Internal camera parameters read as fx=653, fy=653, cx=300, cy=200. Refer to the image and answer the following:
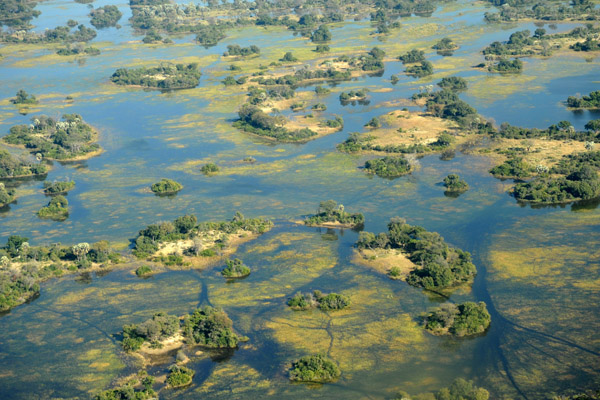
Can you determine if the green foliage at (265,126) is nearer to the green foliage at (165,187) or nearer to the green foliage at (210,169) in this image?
the green foliage at (210,169)

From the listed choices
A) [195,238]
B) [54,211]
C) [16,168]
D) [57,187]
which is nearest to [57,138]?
[16,168]

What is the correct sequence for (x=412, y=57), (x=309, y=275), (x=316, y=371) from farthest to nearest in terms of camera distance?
(x=412, y=57) → (x=309, y=275) → (x=316, y=371)

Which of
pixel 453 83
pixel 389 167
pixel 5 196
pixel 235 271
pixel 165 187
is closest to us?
pixel 235 271

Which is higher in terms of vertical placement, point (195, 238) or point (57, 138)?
point (57, 138)

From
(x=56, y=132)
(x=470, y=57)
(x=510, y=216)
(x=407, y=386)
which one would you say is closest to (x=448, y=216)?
(x=510, y=216)

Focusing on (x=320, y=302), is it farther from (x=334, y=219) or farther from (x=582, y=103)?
(x=582, y=103)
